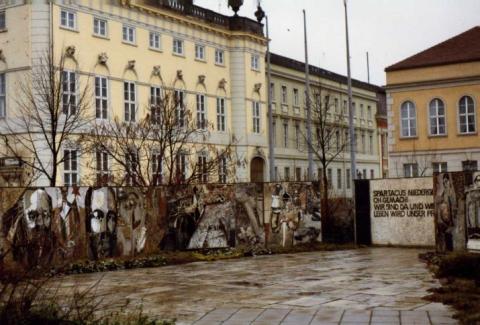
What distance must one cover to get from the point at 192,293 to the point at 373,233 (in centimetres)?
1270

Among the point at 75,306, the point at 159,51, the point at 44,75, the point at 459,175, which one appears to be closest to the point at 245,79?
the point at 159,51

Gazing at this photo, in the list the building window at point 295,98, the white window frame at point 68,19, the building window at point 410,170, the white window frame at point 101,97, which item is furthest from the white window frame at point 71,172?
the building window at point 295,98

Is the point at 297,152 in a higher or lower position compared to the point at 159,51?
lower

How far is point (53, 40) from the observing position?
3634 centimetres

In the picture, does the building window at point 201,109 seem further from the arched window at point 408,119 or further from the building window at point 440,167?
the building window at point 440,167

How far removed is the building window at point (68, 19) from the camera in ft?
123

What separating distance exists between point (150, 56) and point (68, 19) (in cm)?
678

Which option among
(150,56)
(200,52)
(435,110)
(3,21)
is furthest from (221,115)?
(3,21)

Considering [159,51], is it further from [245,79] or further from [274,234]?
[274,234]

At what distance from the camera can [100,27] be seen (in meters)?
39.9

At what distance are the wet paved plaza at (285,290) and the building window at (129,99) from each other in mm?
21951

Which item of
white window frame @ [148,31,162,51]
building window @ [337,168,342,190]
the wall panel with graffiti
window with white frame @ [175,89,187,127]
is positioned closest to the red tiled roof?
window with white frame @ [175,89,187,127]

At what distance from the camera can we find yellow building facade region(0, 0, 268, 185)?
36938 millimetres

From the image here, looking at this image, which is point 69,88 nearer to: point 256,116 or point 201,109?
point 201,109
